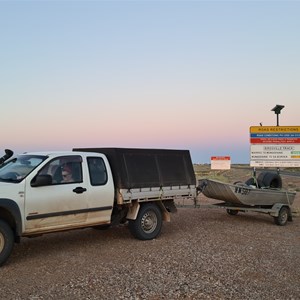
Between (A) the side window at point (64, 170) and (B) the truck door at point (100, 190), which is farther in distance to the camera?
(B) the truck door at point (100, 190)

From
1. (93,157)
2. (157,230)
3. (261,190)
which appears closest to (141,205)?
(157,230)

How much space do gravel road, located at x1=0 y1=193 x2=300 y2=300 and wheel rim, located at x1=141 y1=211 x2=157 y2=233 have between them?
33cm

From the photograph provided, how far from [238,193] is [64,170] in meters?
5.86

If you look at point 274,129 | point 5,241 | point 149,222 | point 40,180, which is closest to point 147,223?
point 149,222

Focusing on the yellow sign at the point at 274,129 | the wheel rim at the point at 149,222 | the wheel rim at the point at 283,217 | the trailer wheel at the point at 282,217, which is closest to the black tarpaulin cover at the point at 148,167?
the wheel rim at the point at 149,222

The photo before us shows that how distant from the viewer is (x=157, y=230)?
991 cm

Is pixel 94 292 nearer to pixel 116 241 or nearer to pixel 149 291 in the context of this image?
pixel 149 291

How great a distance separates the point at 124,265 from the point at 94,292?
1.48m

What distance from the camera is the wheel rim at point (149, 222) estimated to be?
9765 mm

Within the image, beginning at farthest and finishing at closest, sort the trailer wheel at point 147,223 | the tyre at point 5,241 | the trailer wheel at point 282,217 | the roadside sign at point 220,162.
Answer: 1. the roadside sign at point 220,162
2. the trailer wheel at point 282,217
3. the trailer wheel at point 147,223
4. the tyre at point 5,241

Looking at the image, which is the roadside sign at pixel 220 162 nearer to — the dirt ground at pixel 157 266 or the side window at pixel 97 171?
the dirt ground at pixel 157 266

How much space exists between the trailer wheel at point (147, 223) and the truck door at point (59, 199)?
1.48m

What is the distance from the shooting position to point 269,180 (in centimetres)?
1391

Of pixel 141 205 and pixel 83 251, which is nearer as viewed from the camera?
pixel 83 251
